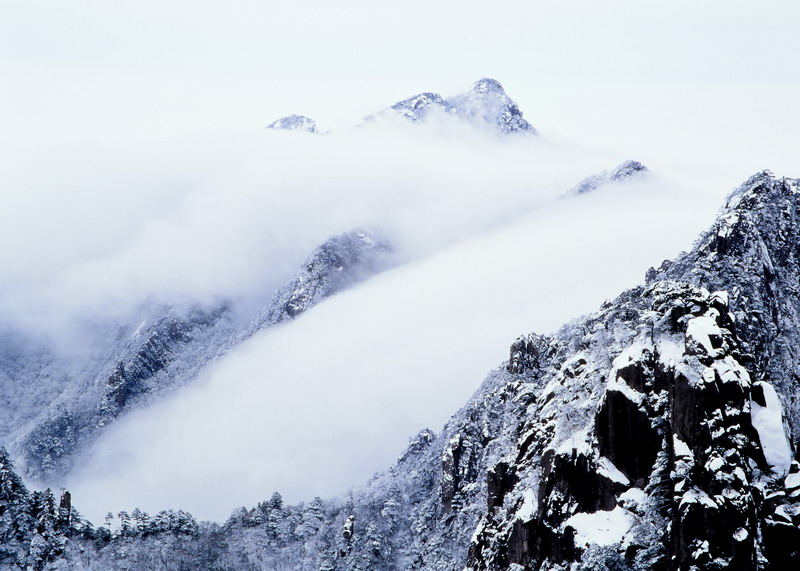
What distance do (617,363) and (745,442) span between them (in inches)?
532

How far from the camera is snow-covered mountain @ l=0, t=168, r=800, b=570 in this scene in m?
48.7

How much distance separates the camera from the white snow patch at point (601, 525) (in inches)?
2124

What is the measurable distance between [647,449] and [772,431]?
30.0ft

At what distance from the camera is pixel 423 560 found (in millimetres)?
122250

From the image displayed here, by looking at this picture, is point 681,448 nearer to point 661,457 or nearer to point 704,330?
point 661,457

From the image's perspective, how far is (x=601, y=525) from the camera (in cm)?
5606

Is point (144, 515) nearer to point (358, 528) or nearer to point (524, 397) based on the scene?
point (358, 528)

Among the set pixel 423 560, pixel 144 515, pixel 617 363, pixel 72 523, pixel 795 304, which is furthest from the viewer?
pixel 144 515

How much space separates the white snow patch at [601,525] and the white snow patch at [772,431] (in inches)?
431

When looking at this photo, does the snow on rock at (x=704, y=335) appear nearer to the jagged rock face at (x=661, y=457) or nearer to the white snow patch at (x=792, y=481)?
the jagged rock face at (x=661, y=457)

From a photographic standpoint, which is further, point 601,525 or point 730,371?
point 601,525

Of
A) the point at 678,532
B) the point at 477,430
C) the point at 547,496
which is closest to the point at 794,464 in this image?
the point at 678,532

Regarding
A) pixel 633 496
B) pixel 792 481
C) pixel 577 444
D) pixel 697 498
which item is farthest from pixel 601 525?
pixel 792 481

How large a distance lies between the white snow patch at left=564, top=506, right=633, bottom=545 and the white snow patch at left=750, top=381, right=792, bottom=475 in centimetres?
1094
